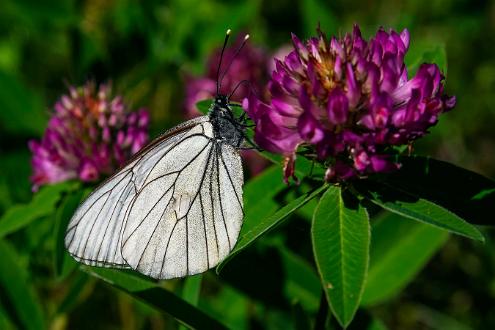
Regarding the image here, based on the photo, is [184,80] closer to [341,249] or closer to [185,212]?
[185,212]

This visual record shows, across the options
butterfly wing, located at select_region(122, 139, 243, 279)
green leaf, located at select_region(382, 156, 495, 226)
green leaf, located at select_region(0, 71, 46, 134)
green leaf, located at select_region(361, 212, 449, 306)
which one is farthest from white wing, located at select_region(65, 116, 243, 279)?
green leaf, located at select_region(0, 71, 46, 134)

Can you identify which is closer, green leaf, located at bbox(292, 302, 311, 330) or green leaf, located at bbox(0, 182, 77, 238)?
green leaf, located at bbox(292, 302, 311, 330)

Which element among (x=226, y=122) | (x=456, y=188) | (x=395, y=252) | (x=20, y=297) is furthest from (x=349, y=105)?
(x=20, y=297)

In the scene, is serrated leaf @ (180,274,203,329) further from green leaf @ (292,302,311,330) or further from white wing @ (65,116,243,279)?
green leaf @ (292,302,311,330)

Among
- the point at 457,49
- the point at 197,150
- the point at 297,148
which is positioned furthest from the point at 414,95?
the point at 457,49

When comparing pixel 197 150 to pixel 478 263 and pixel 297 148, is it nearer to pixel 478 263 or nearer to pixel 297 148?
pixel 297 148

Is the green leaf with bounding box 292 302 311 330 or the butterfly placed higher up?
the butterfly
